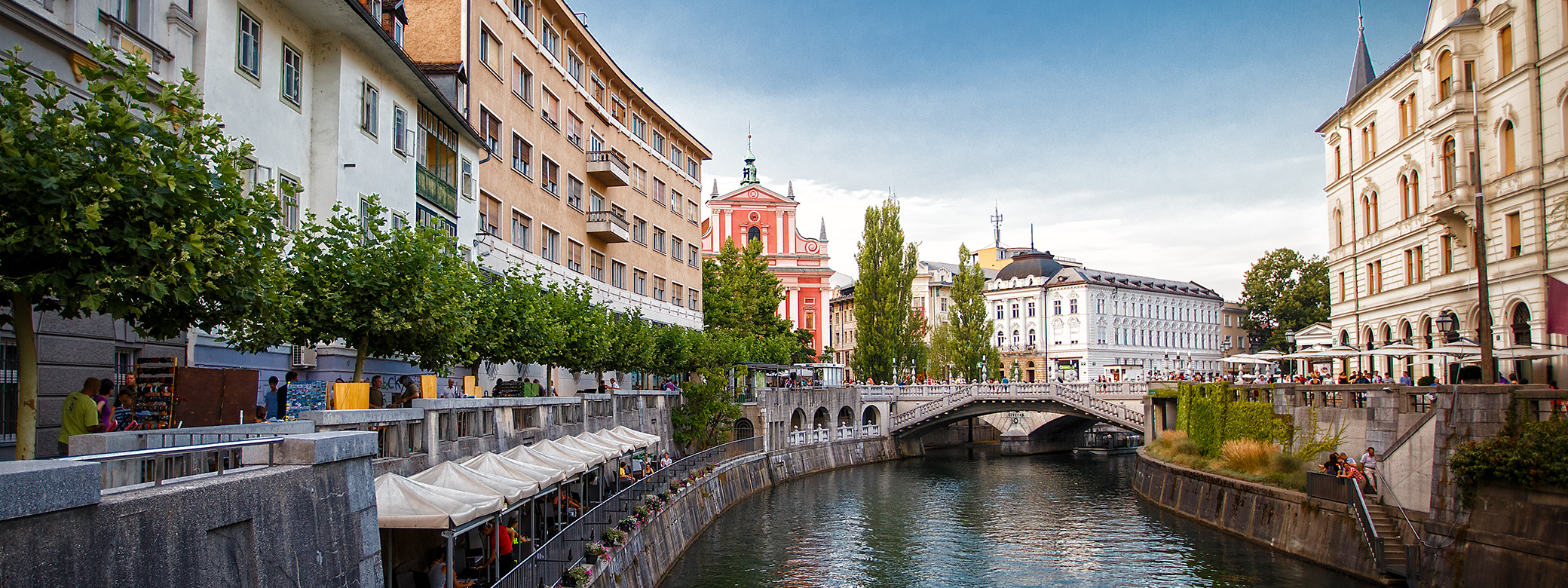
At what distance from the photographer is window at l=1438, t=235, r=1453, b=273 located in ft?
134

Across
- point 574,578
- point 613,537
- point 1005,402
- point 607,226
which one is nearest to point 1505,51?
point 1005,402

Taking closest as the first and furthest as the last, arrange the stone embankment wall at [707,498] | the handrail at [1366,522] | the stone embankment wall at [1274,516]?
the stone embankment wall at [707,498], the handrail at [1366,522], the stone embankment wall at [1274,516]

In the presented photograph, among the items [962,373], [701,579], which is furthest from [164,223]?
[962,373]

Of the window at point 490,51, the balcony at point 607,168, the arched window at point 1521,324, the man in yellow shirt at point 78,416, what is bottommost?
the man in yellow shirt at point 78,416

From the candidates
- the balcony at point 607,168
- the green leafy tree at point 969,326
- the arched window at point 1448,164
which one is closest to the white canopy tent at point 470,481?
the balcony at point 607,168

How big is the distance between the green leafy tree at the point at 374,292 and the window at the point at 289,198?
9.53 ft

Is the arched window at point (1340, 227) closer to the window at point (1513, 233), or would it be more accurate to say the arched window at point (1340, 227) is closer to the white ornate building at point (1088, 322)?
the window at point (1513, 233)

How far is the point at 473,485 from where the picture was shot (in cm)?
1532

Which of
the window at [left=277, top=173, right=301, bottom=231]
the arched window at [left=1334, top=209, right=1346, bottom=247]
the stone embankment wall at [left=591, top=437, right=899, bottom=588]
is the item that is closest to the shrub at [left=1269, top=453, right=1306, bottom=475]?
the stone embankment wall at [left=591, top=437, right=899, bottom=588]

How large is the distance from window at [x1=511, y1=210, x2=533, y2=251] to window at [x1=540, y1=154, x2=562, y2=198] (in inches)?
75.8

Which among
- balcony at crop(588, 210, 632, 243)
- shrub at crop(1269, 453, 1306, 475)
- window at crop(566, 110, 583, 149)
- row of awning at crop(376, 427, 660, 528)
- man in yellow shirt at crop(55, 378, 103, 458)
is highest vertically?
window at crop(566, 110, 583, 149)

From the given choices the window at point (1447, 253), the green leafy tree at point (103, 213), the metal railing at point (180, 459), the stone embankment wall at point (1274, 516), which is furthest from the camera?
the window at point (1447, 253)

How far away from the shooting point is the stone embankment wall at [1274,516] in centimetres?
2581

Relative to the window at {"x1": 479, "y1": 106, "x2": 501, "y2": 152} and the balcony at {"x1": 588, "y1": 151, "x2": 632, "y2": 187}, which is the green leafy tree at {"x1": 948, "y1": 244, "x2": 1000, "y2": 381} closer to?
the balcony at {"x1": 588, "y1": 151, "x2": 632, "y2": 187}
